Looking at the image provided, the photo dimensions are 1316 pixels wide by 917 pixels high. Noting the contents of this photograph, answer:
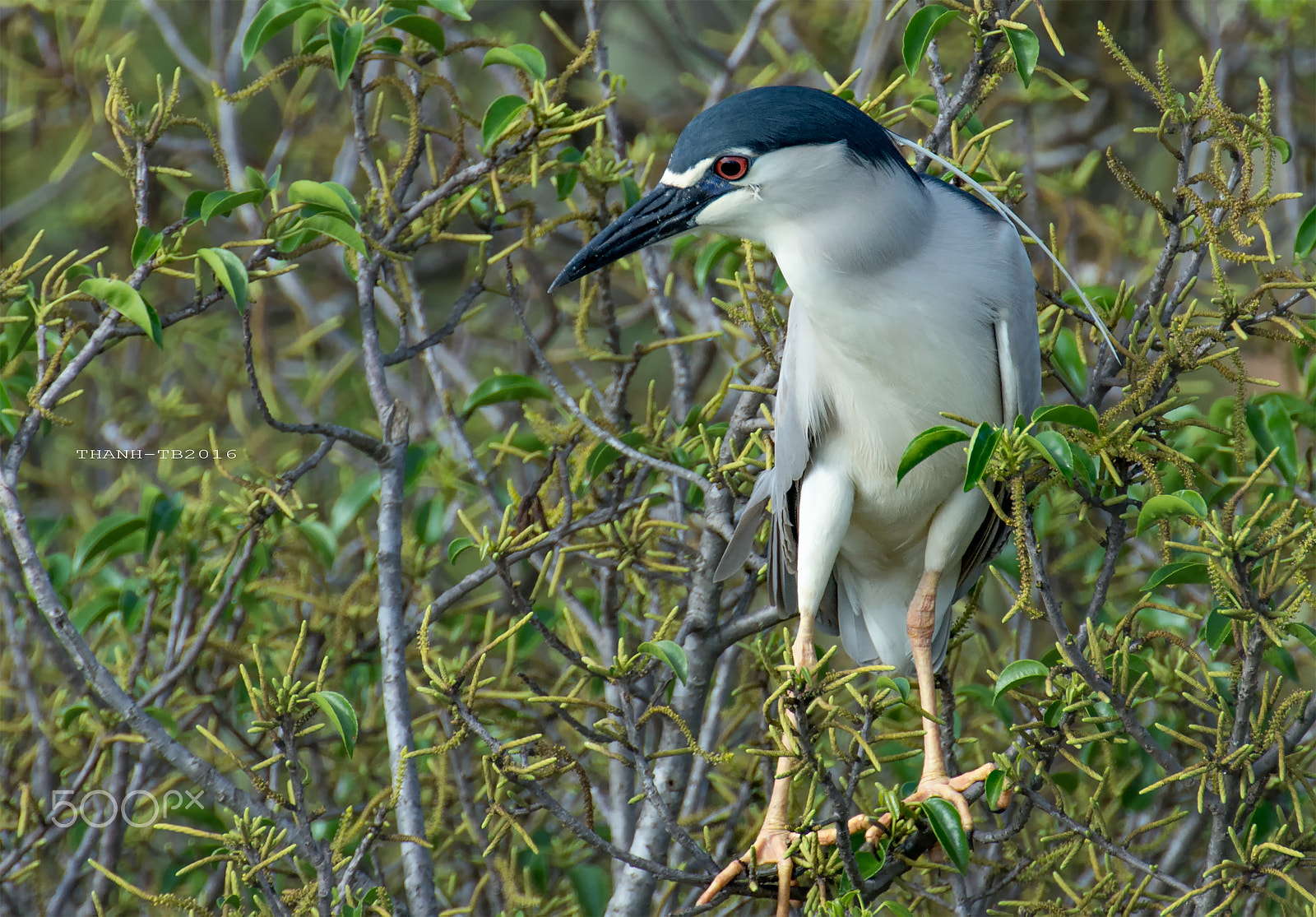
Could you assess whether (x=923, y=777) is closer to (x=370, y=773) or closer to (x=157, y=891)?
(x=370, y=773)

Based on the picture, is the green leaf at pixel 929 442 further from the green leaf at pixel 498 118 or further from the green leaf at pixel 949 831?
the green leaf at pixel 498 118

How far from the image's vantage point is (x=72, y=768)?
7.20 feet

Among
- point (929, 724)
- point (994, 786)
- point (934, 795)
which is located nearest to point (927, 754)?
point (929, 724)

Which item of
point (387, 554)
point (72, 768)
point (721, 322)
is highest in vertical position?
point (387, 554)

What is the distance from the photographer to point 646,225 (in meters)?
1.96

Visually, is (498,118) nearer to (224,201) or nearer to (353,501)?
(224,201)

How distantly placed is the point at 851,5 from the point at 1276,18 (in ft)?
4.55

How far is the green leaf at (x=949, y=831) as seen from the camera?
157cm

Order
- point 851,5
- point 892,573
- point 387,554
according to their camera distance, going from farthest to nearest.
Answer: point 851,5
point 892,573
point 387,554

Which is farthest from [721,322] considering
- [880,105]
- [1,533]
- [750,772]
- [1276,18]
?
[1276,18]

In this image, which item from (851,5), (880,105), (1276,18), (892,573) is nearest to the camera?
(880,105)

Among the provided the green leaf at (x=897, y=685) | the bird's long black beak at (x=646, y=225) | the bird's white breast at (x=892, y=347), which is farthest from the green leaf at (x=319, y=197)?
the green leaf at (x=897, y=685)

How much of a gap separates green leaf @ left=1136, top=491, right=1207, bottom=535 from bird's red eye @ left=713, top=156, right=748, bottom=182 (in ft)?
2.67

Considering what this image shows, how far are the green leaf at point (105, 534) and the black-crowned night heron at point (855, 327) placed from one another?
0.86 metres
